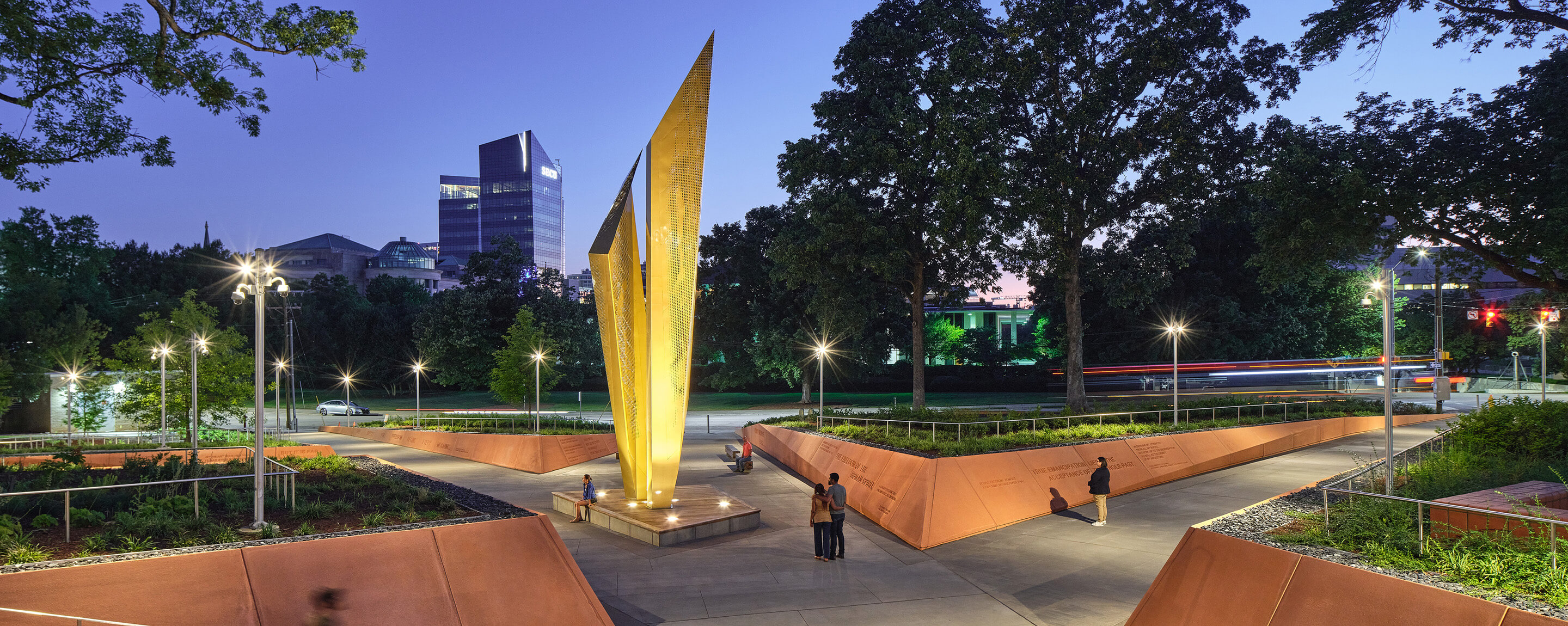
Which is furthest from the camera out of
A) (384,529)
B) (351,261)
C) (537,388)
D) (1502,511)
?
(351,261)

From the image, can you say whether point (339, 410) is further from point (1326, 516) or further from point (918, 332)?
point (1326, 516)

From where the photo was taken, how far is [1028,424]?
2300 cm

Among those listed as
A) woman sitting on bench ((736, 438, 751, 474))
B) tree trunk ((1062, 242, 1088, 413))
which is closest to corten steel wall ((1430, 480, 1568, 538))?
woman sitting on bench ((736, 438, 751, 474))


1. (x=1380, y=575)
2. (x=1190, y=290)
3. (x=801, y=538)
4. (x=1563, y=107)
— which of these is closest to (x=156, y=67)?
(x=801, y=538)

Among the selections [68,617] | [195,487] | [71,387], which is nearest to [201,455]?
[195,487]

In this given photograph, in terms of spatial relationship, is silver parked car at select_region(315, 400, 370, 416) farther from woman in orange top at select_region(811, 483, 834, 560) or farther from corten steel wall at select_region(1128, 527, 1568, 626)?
corten steel wall at select_region(1128, 527, 1568, 626)

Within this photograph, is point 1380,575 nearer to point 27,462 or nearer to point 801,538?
point 801,538

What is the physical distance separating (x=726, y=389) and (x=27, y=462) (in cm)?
5212

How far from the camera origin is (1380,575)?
23.8 feet

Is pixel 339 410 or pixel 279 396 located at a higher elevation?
pixel 279 396

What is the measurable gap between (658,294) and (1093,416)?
45.4 ft

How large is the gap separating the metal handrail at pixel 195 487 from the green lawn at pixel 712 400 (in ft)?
139

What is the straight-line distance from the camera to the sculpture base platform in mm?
14445

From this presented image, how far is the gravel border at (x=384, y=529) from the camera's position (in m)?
A: 7.86
